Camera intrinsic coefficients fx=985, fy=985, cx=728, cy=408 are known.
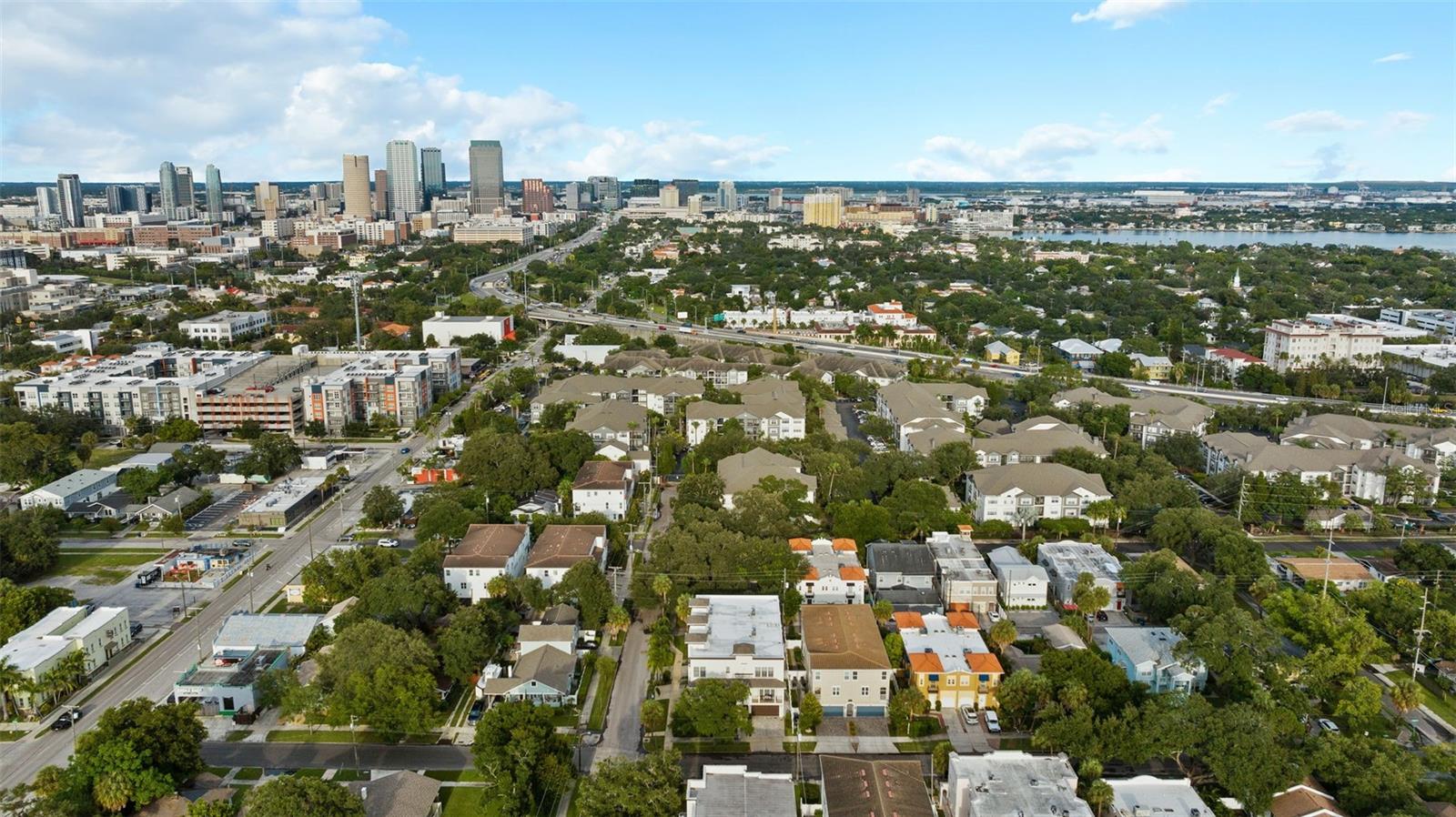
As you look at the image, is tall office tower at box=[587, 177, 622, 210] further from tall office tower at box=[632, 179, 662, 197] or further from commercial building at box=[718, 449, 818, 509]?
commercial building at box=[718, 449, 818, 509]

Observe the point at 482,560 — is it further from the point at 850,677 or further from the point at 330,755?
the point at 850,677

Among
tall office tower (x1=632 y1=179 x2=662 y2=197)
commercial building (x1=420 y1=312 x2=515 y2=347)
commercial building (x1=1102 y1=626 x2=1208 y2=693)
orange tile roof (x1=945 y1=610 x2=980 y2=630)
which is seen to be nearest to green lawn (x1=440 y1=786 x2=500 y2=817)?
orange tile roof (x1=945 y1=610 x2=980 y2=630)

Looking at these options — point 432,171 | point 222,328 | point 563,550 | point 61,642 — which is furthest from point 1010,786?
point 432,171

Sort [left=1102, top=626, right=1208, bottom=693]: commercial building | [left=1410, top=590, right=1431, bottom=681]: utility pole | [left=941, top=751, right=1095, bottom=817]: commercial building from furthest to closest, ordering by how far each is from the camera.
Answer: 1. [left=1410, top=590, right=1431, bottom=681]: utility pole
2. [left=1102, top=626, right=1208, bottom=693]: commercial building
3. [left=941, top=751, right=1095, bottom=817]: commercial building

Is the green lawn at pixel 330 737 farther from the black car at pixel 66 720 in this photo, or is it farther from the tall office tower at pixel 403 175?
the tall office tower at pixel 403 175

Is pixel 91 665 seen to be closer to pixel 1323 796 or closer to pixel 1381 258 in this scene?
pixel 1323 796

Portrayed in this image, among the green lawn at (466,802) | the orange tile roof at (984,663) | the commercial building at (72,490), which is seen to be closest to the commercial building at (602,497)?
the orange tile roof at (984,663)
